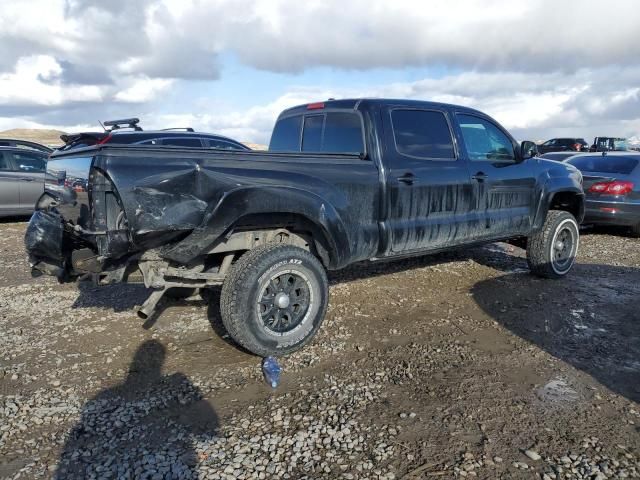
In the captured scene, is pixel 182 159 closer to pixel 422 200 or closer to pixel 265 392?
pixel 265 392

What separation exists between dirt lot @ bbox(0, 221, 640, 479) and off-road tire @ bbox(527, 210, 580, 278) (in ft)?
1.85

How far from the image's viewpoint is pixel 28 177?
1002 centimetres

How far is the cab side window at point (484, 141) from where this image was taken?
5.13 m

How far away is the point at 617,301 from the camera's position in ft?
16.6

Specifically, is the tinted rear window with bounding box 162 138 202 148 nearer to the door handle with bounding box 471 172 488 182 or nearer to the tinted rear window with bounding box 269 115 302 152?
the tinted rear window with bounding box 269 115 302 152

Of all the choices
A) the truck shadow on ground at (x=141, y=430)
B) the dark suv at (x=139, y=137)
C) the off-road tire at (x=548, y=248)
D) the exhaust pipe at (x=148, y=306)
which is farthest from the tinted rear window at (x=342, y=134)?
the dark suv at (x=139, y=137)

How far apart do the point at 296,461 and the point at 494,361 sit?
5.94ft

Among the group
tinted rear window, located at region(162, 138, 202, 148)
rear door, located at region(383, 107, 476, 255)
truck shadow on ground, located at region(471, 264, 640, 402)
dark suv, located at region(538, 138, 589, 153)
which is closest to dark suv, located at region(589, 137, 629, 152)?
dark suv, located at region(538, 138, 589, 153)

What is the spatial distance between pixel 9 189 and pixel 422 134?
8728 millimetres

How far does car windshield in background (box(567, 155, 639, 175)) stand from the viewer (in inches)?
341

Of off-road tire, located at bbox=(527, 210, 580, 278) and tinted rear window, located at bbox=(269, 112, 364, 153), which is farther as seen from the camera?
off-road tire, located at bbox=(527, 210, 580, 278)

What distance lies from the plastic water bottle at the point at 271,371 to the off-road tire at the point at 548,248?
3671mm

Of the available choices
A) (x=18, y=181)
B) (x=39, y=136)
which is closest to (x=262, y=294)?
(x=18, y=181)

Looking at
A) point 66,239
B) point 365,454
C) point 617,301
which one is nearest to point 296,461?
point 365,454
